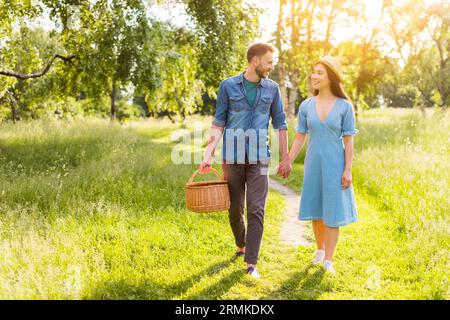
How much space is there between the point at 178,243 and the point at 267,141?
1833 mm

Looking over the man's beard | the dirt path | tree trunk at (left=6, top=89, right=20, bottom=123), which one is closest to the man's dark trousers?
the man's beard

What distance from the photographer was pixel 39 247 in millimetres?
4805

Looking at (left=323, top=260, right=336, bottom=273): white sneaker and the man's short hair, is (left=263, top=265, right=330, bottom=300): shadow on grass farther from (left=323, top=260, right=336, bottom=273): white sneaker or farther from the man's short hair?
the man's short hair

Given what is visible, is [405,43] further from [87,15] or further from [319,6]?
[87,15]

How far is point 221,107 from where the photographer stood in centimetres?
487

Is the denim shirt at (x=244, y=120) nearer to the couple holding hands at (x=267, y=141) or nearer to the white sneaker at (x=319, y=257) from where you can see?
the couple holding hands at (x=267, y=141)

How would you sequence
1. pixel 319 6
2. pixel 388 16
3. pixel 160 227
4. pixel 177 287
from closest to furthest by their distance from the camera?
pixel 177 287, pixel 160 227, pixel 319 6, pixel 388 16

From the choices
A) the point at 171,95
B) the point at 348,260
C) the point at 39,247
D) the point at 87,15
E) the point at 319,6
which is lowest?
the point at 348,260

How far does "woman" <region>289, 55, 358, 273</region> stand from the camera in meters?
4.84

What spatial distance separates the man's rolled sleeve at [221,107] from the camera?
480 centimetres

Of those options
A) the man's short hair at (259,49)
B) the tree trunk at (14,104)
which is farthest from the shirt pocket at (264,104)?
the tree trunk at (14,104)

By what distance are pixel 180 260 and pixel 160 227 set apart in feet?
3.06

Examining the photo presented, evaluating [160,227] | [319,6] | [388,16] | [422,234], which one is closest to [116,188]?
[160,227]

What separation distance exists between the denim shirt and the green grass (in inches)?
52.2
